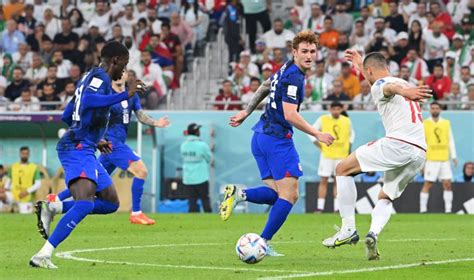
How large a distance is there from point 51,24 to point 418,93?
22.1 metres

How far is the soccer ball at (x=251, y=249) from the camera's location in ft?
40.7

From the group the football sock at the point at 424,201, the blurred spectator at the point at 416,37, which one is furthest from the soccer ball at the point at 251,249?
the blurred spectator at the point at 416,37

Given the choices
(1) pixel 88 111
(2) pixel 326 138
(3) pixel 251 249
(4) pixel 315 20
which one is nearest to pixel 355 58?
(2) pixel 326 138

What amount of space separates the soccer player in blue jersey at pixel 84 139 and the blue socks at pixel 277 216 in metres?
2.00

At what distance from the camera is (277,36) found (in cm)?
3033

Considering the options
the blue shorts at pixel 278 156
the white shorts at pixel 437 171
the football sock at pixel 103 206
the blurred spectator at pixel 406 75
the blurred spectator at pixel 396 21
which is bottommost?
the white shorts at pixel 437 171

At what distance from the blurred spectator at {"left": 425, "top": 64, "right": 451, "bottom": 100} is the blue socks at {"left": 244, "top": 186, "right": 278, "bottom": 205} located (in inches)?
579

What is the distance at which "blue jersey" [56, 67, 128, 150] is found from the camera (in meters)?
12.2

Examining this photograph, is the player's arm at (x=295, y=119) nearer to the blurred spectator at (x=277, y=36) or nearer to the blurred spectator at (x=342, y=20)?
the blurred spectator at (x=277, y=36)

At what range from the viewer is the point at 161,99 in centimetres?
2973

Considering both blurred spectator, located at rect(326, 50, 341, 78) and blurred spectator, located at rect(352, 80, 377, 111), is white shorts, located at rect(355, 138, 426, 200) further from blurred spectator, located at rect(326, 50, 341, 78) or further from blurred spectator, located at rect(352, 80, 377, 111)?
blurred spectator, located at rect(326, 50, 341, 78)

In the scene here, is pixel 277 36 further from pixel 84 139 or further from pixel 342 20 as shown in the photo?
pixel 84 139

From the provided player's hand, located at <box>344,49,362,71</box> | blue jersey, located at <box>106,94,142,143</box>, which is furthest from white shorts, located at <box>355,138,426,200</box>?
blue jersey, located at <box>106,94,142,143</box>

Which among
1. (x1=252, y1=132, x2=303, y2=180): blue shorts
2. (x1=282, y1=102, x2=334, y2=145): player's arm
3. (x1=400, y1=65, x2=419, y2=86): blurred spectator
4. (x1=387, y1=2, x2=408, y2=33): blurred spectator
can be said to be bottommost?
(x1=400, y1=65, x2=419, y2=86): blurred spectator
